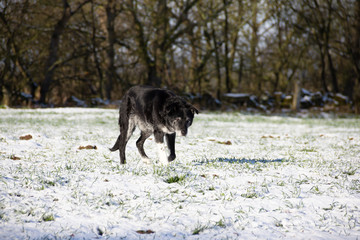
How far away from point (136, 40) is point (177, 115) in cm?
2297

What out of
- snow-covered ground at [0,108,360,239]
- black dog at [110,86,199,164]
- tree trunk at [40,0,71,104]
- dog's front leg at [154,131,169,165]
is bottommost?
snow-covered ground at [0,108,360,239]

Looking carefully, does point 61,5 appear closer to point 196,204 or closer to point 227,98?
point 227,98

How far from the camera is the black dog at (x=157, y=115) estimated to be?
17.0 feet

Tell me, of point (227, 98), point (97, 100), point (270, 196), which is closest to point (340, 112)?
point (227, 98)

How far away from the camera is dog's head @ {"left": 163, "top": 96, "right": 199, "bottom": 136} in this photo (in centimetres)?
515

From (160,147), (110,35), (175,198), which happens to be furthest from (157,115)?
(110,35)

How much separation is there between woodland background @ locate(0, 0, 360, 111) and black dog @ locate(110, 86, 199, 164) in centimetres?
1996

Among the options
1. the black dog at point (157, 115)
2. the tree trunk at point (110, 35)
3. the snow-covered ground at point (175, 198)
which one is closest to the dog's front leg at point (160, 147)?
the black dog at point (157, 115)

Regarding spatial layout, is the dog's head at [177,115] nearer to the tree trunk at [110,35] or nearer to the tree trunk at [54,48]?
the tree trunk at [54,48]

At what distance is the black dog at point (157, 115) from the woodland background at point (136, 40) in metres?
20.0

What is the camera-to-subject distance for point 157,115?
208 inches

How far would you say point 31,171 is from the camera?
441cm

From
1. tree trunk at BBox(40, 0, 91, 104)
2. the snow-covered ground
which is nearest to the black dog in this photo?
the snow-covered ground

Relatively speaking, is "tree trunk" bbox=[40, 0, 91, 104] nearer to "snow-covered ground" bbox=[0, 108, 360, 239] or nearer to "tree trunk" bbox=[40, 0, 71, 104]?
"tree trunk" bbox=[40, 0, 71, 104]
